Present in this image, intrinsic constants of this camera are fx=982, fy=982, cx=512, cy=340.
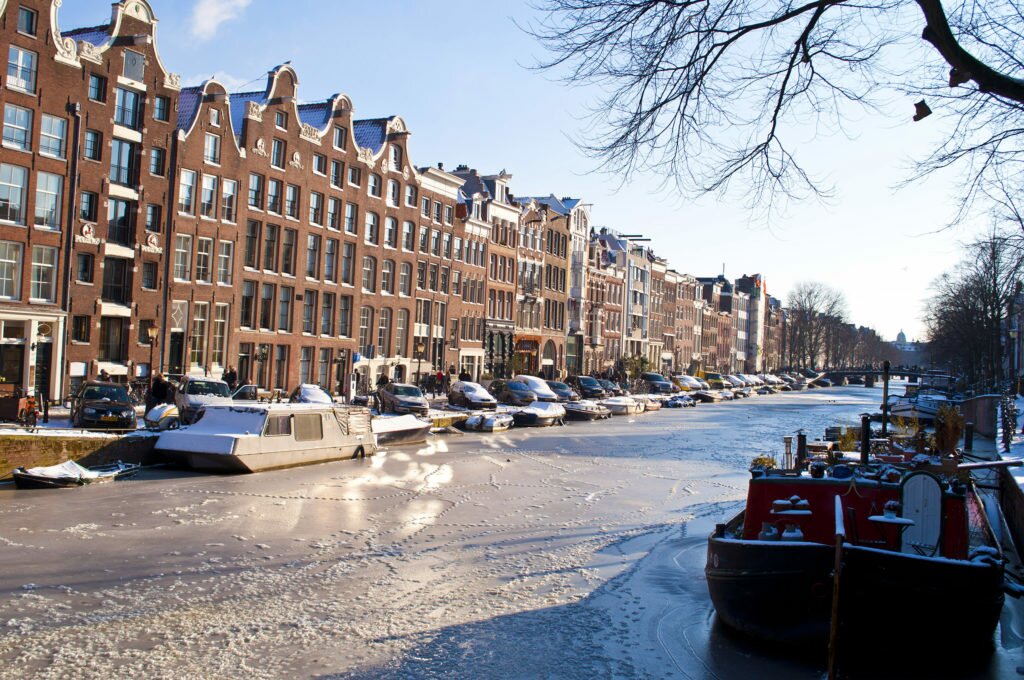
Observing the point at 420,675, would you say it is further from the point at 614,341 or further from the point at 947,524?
the point at 614,341

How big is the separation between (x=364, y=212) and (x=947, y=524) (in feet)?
152

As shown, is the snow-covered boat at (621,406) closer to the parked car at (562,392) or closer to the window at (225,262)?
the parked car at (562,392)

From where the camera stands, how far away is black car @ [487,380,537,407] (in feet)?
170

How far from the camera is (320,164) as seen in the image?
5172 cm

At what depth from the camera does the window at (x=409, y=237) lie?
2357 inches

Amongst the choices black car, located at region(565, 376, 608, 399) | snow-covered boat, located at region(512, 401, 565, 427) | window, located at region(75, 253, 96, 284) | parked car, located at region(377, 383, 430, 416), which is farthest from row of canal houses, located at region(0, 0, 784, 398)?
snow-covered boat, located at region(512, 401, 565, 427)

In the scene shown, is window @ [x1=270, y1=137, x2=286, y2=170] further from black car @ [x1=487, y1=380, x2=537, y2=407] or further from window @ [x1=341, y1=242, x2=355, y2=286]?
black car @ [x1=487, y1=380, x2=537, y2=407]

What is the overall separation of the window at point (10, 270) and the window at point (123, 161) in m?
5.24

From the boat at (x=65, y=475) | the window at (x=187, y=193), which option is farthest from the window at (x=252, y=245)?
the boat at (x=65, y=475)

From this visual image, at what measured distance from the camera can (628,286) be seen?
102875mm

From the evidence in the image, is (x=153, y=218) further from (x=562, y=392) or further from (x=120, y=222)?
(x=562, y=392)

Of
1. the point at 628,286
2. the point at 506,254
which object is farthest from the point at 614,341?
the point at 506,254

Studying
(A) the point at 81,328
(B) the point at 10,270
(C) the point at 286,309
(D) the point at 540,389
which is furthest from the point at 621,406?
(B) the point at 10,270

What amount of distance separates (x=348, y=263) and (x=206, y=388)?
75.1 ft
